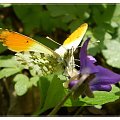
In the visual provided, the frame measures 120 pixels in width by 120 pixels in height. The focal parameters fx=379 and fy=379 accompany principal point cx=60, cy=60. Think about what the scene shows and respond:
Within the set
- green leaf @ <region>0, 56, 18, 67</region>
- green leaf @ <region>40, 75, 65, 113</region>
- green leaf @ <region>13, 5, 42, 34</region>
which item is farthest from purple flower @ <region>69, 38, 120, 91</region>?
green leaf @ <region>13, 5, 42, 34</region>

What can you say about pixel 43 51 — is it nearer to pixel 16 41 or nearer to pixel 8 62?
pixel 16 41

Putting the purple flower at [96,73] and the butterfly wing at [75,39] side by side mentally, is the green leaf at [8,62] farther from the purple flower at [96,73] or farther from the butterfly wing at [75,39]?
the purple flower at [96,73]

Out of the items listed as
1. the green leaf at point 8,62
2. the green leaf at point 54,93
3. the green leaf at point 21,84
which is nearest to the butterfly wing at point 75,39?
the green leaf at point 54,93

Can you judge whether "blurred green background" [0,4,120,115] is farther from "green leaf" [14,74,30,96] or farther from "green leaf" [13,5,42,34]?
"green leaf" [14,74,30,96]

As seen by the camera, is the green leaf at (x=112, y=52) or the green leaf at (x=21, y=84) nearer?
the green leaf at (x=21, y=84)

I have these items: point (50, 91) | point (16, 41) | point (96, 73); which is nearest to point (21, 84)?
point (50, 91)

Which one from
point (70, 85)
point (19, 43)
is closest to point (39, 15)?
point (19, 43)

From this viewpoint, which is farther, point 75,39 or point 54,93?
point 54,93
